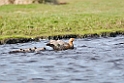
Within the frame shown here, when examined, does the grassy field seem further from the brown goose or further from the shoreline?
the brown goose

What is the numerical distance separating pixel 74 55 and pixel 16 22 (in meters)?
9.67

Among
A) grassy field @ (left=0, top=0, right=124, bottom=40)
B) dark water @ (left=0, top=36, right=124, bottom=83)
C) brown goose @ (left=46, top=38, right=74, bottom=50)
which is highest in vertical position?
grassy field @ (left=0, top=0, right=124, bottom=40)

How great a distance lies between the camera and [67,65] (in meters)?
21.6

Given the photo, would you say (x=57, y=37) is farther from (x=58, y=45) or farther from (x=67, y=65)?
(x=67, y=65)

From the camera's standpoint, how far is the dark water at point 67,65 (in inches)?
741

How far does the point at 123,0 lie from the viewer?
4919cm

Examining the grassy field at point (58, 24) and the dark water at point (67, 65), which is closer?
the dark water at point (67, 65)

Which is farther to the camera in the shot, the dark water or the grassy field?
the grassy field

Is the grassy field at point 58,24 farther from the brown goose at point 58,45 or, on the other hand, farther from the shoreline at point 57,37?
the brown goose at point 58,45

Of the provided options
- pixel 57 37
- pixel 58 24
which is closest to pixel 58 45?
pixel 57 37

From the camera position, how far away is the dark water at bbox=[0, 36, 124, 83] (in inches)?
741

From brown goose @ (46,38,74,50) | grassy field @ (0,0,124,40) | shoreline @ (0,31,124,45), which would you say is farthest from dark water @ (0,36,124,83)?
grassy field @ (0,0,124,40)

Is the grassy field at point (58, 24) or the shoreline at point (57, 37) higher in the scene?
the grassy field at point (58, 24)

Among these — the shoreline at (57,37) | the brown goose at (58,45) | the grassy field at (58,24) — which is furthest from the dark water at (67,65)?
the grassy field at (58,24)
